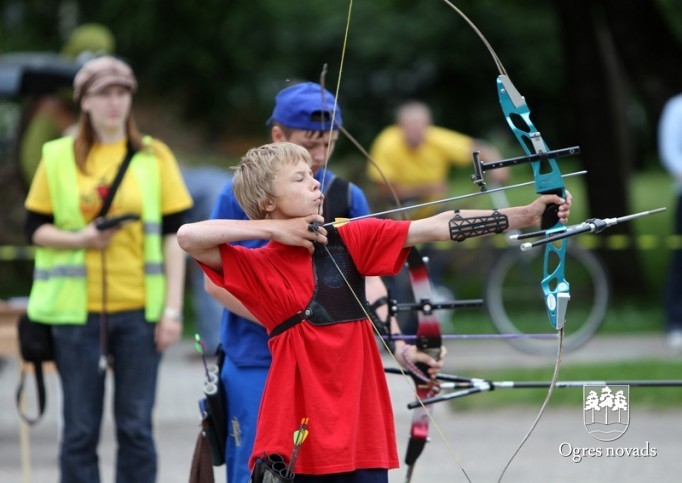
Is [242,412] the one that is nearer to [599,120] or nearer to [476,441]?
[476,441]

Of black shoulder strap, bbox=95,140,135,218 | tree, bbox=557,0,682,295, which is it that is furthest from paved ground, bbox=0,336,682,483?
tree, bbox=557,0,682,295

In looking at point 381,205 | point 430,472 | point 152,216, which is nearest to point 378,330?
point 152,216

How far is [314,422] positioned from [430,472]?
3289 mm

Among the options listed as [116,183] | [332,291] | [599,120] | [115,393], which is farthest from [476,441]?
[599,120]

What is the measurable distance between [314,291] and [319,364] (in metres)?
0.22

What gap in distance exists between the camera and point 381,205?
12.5 m

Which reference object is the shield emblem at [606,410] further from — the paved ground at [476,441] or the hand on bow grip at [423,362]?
the paved ground at [476,441]

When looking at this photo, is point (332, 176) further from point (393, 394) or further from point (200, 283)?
point (200, 283)

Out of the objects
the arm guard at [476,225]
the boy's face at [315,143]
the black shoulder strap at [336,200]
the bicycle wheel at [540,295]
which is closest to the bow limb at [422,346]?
the black shoulder strap at [336,200]

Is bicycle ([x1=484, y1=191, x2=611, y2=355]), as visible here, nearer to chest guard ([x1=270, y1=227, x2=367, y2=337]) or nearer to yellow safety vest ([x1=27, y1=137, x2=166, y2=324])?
yellow safety vest ([x1=27, y1=137, x2=166, y2=324])

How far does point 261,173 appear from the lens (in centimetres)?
389

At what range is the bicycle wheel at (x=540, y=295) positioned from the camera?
10086 millimetres

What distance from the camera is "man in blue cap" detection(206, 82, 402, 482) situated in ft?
14.3

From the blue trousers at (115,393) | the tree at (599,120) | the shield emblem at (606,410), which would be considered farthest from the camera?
the tree at (599,120)
